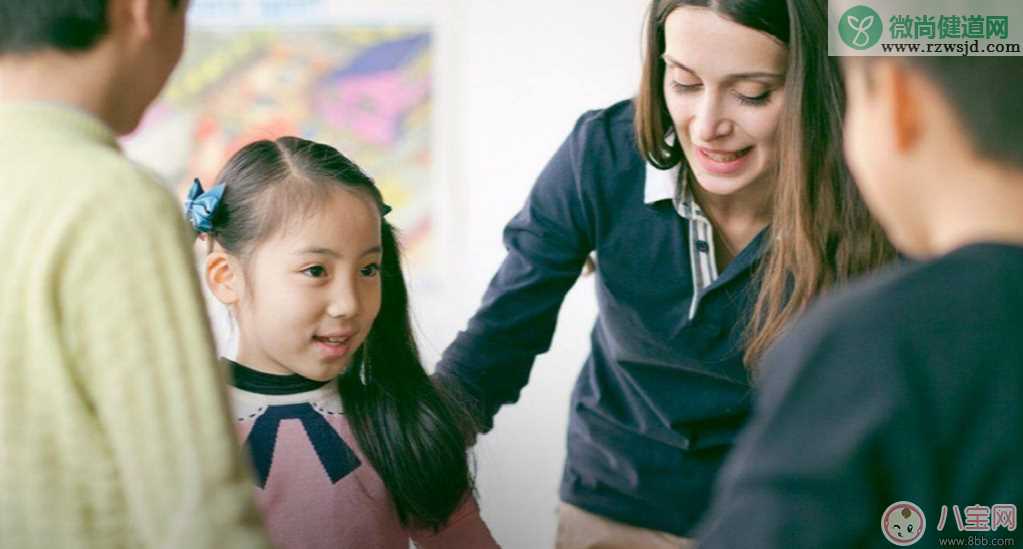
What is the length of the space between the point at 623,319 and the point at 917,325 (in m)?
0.72

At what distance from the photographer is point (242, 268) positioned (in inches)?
43.4

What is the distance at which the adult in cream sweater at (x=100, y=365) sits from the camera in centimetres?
59

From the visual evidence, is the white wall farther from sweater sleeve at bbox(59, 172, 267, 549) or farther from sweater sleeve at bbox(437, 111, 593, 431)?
sweater sleeve at bbox(59, 172, 267, 549)

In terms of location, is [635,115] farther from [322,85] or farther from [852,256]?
[322,85]

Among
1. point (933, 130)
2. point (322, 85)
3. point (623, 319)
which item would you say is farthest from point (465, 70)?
point (933, 130)

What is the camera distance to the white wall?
164cm

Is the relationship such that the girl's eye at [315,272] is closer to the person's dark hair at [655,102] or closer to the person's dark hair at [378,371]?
the person's dark hair at [378,371]

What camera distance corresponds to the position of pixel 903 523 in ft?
2.16

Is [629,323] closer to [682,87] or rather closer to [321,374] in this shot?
[682,87]

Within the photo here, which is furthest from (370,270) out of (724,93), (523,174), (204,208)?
(523,174)

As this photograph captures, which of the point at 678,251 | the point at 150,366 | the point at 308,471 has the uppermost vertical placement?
the point at 150,366

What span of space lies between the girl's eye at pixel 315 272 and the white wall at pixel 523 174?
1.74ft

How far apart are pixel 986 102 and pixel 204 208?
734 mm

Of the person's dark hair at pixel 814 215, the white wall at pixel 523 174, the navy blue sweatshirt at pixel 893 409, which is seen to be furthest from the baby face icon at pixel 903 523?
the white wall at pixel 523 174
